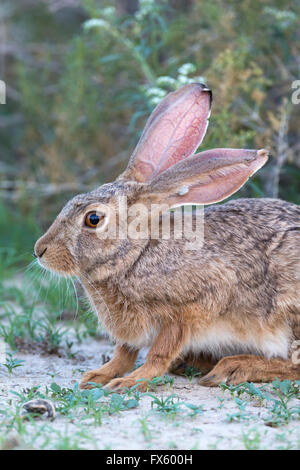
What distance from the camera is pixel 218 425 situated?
3.04m

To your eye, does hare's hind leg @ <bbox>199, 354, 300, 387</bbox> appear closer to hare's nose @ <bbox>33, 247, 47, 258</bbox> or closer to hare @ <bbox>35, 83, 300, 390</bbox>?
hare @ <bbox>35, 83, 300, 390</bbox>

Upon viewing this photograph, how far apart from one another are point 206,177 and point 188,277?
0.55 m

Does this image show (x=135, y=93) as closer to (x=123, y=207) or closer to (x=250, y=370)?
(x=123, y=207)

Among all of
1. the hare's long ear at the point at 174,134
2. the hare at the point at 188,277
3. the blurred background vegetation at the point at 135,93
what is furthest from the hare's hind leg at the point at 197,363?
the blurred background vegetation at the point at 135,93

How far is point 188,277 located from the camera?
375 cm

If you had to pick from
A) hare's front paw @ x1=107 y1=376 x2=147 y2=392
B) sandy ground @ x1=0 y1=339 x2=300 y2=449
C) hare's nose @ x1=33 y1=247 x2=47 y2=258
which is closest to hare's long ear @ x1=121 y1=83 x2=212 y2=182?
hare's nose @ x1=33 y1=247 x2=47 y2=258

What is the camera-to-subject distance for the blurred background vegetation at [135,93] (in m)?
5.67

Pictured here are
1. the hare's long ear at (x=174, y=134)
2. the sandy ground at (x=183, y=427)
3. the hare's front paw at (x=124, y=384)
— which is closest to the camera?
the sandy ground at (x=183, y=427)

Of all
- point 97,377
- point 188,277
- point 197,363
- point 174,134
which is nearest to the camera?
point 188,277

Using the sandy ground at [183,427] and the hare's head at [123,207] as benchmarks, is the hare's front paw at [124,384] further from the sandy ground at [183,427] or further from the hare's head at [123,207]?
the hare's head at [123,207]

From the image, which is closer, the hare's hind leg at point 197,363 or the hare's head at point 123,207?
the hare's head at point 123,207

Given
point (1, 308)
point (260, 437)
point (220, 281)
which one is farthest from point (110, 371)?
point (1, 308)

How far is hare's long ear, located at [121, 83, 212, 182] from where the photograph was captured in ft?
13.8

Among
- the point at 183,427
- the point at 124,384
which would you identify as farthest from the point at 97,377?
the point at 183,427
